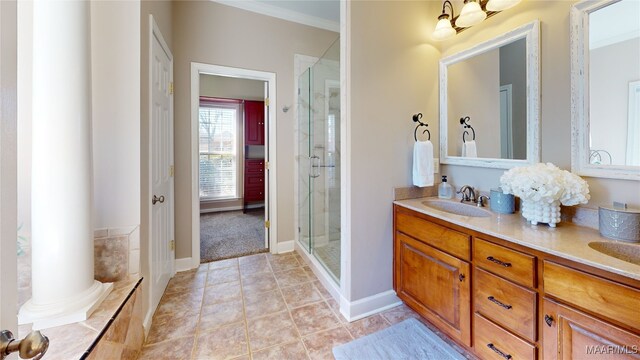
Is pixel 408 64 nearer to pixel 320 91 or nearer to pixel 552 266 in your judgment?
pixel 320 91

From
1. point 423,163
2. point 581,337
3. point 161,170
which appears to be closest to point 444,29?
point 423,163

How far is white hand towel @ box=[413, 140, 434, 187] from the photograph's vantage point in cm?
187

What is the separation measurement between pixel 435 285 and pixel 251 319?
4.23 feet

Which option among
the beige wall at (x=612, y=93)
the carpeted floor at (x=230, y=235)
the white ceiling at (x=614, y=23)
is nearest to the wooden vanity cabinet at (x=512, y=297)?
the beige wall at (x=612, y=93)

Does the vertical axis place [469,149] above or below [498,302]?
above

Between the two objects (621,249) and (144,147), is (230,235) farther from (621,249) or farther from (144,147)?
(621,249)

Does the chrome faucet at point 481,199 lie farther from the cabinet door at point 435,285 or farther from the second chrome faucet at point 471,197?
the cabinet door at point 435,285

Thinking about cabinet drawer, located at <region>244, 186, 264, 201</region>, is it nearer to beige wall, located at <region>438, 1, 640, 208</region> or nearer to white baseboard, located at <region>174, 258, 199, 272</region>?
white baseboard, located at <region>174, 258, 199, 272</region>

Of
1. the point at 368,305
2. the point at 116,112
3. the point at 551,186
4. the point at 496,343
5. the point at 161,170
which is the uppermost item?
the point at 116,112

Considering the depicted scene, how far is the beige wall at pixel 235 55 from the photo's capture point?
2.55 metres

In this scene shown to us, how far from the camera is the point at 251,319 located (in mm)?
1807

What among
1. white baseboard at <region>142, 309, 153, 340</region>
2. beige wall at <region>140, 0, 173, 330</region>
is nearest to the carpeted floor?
white baseboard at <region>142, 309, 153, 340</region>

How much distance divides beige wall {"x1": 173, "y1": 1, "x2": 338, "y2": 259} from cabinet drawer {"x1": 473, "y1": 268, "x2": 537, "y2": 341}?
215cm

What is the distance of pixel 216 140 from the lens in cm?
498
